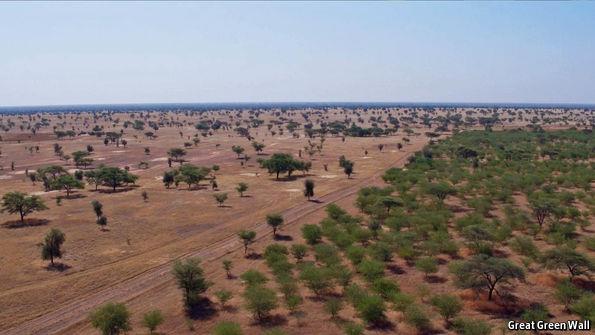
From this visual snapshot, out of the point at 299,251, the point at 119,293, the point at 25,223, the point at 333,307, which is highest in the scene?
the point at 299,251

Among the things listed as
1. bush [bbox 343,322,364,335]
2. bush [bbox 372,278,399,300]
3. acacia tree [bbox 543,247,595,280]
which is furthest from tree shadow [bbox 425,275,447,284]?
bush [bbox 343,322,364,335]

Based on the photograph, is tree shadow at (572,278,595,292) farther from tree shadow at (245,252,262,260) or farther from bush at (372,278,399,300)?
tree shadow at (245,252,262,260)

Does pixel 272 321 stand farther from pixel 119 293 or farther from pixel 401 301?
pixel 119 293

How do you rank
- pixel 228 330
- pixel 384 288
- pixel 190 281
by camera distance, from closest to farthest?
pixel 228 330
pixel 384 288
pixel 190 281

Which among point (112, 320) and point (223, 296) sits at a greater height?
point (112, 320)

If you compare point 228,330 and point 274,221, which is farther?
point 274,221

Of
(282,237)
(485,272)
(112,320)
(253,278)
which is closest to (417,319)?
(485,272)

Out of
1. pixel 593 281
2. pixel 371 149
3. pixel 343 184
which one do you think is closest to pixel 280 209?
pixel 343 184
